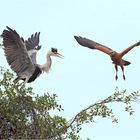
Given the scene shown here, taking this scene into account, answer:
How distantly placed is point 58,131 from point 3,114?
1209 mm

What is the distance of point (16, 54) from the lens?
15.2 metres

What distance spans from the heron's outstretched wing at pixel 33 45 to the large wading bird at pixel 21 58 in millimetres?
337

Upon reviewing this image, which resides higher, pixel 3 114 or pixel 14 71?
pixel 14 71

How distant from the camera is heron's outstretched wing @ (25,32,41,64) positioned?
55.1 ft

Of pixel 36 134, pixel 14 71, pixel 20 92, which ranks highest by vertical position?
pixel 14 71

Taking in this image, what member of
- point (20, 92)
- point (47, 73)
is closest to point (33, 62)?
point (47, 73)

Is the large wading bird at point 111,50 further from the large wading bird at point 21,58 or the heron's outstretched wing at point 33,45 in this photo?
the heron's outstretched wing at point 33,45

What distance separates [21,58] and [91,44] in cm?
183

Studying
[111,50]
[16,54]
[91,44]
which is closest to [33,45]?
[91,44]

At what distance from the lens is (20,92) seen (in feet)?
41.1

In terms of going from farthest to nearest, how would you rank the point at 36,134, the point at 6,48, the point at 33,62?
the point at 33,62
the point at 6,48
the point at 36,134

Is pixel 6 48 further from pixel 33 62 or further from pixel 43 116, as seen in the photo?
pixel 43 116

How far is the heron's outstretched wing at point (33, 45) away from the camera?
16.8m

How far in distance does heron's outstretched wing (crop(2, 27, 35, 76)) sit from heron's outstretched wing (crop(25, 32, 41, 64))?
0.90m
